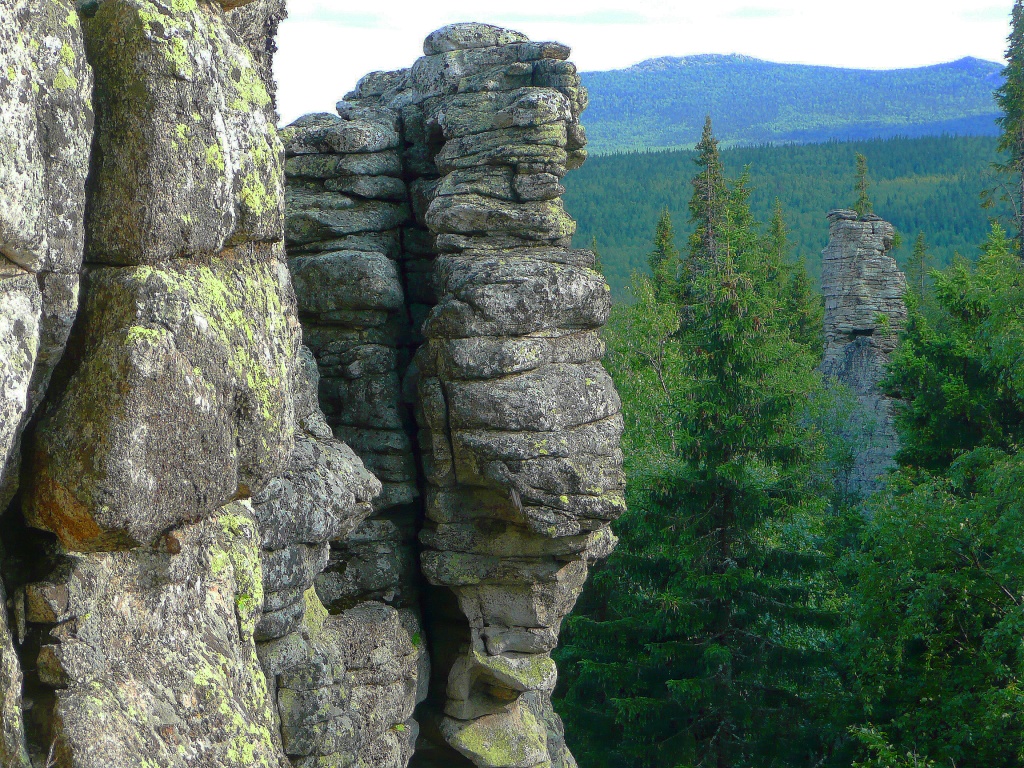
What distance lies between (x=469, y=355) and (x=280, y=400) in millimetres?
9204

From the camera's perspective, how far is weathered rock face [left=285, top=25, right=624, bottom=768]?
55.5 ft

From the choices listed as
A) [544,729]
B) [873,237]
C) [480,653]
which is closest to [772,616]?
[544,729]

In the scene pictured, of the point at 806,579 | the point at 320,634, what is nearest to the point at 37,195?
the point at 320,634

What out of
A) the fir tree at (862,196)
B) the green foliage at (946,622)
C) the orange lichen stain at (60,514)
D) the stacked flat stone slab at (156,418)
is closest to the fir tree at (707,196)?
the fir tree at (862,196)

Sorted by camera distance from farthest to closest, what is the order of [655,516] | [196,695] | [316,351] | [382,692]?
[655,516] < [316,351] < [382,692] < [196,695]

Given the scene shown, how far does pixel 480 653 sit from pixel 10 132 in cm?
1482

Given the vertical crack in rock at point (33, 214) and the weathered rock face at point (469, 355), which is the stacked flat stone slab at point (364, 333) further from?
the vertical crack in rock at point (33, 214)

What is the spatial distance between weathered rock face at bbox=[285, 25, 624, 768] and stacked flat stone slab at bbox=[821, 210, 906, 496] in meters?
28.1

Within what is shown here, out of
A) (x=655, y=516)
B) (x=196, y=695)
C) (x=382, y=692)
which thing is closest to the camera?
(x=196, y=695)

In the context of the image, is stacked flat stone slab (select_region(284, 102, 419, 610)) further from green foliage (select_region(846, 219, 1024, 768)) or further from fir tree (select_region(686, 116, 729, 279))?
fir tree (select_region(686, 116, 729, 279))

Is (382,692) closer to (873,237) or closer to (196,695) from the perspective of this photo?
(196,695)

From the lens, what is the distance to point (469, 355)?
16.8 meters

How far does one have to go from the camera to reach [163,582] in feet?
22.9

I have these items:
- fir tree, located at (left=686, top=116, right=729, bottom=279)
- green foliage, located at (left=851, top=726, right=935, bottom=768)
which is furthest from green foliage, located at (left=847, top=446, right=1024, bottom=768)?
fir tree, located at (left=686, top=116, right=729, bottom=279)
